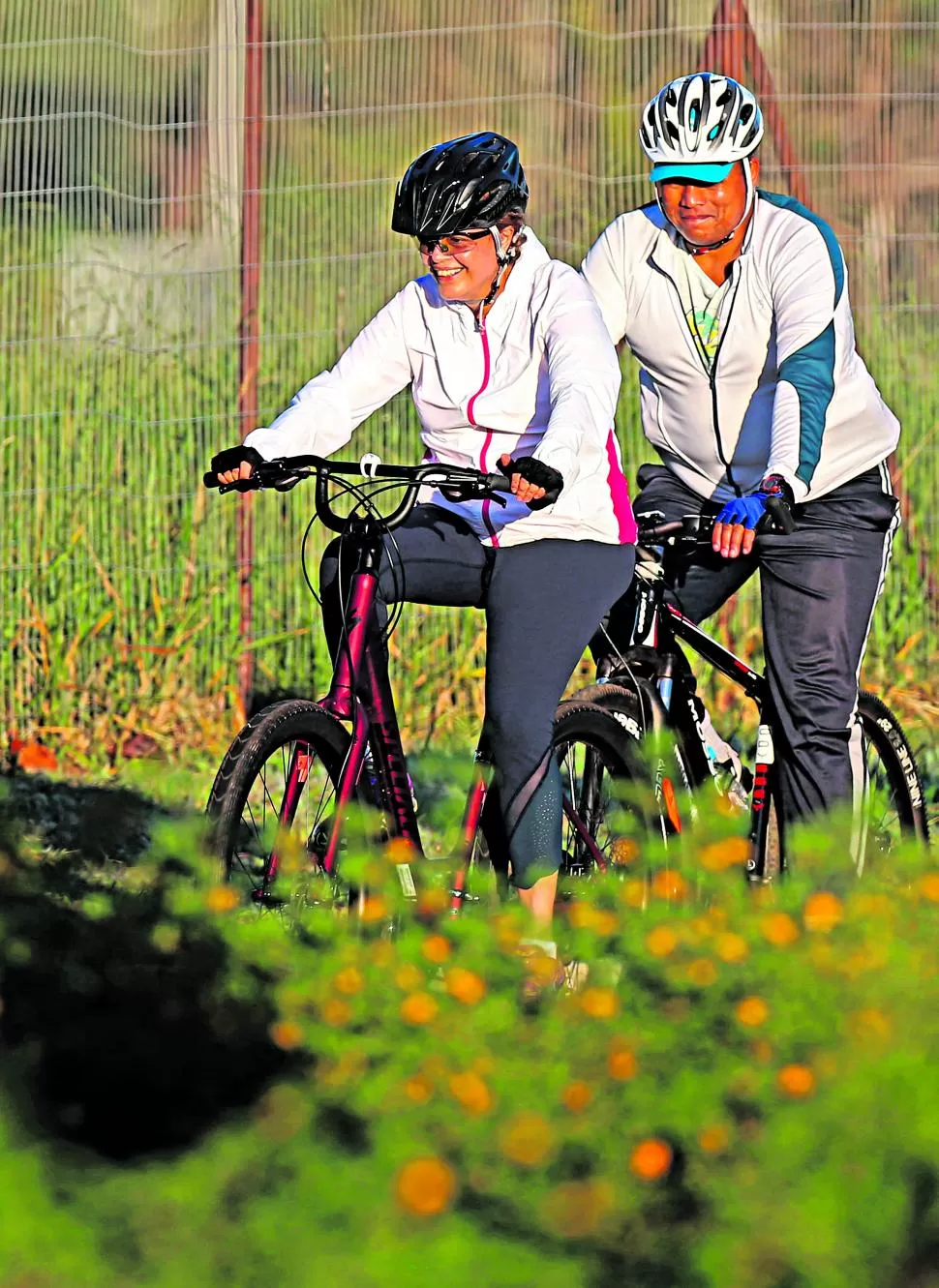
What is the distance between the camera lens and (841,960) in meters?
2.84

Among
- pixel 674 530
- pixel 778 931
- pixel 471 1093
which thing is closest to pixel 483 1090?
pixel 471 1093

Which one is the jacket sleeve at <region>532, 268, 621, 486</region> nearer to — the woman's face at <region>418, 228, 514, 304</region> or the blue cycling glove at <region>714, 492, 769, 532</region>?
the woman's face at <region>418, 228, 514, 304</region>

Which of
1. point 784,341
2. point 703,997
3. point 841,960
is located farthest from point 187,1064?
point 784,341

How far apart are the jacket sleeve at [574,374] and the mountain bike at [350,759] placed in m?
0.15

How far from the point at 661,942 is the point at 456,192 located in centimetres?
180

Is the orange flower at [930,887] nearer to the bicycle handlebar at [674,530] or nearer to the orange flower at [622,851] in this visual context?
the orange flower at [622,851]

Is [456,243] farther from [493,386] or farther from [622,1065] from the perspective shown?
[622,1065]

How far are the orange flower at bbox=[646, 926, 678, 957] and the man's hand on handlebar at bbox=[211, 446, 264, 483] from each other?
166 cm

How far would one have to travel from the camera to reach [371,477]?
4270 millimetres

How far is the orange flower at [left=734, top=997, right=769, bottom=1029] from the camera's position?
8.89 feet

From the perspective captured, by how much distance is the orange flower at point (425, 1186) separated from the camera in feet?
7.30

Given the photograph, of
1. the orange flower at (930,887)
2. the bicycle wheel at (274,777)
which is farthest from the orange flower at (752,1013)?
the bicycle wheel at (274,777)

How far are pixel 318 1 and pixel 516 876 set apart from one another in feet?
15.2

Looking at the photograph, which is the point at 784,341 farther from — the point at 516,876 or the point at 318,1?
the point at 318,1
